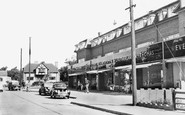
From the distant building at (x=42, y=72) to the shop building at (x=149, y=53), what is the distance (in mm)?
46311

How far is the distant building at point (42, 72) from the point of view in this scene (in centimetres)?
8344

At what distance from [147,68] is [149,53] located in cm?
149

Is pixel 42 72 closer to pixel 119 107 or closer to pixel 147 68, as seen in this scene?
pixel 147 68

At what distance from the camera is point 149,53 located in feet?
75.9

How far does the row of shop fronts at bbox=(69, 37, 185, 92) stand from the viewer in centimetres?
1959

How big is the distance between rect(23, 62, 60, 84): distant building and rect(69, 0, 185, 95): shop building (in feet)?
152

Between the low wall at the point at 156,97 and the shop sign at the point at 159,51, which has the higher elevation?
the shop sign at the point at 159,51

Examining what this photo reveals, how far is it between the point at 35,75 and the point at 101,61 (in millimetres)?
54998

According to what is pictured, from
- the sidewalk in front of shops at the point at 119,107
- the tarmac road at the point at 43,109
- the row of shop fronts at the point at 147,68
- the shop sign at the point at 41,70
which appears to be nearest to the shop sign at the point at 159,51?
the row of shop fronts at the point at 147,68

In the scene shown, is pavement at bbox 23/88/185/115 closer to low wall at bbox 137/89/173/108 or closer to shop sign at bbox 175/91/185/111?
shop sign at bbox 175/91/185/111

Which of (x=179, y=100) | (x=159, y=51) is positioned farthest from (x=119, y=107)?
(x=159, y=51)

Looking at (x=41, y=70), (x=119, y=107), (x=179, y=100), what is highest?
(x=41, y=70)

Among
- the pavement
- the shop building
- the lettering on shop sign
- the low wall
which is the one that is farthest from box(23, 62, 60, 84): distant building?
the low wall

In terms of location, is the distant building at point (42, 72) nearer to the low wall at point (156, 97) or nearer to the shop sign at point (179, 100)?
the low wall at point (156, 97)
